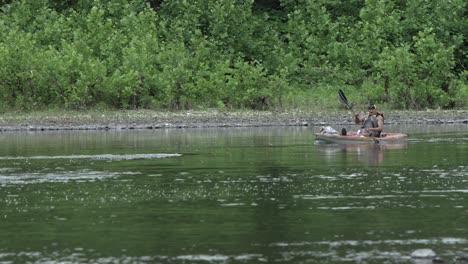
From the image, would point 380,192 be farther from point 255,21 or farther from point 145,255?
point 255,21

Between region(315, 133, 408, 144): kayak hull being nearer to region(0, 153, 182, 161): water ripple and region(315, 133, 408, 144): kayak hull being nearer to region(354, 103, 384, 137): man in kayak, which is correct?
region(354, 103, 384, 137): man in kayak

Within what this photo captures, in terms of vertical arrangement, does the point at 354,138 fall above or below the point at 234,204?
above

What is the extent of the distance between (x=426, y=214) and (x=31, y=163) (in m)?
16.5

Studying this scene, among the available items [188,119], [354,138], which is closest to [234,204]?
[354,138]

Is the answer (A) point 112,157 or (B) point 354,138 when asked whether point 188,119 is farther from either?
(A) point 112,157

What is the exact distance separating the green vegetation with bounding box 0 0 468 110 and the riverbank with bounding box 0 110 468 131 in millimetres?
1637

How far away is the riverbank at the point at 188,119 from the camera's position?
59.3 m

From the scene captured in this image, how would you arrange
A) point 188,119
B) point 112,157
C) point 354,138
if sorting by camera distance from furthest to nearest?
1. point 188,119
2. point 354,138
3. point 112,157

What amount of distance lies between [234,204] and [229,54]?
157ft

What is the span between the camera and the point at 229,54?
71.6 meters

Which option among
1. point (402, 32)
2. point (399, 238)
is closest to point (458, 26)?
point (402, 32)

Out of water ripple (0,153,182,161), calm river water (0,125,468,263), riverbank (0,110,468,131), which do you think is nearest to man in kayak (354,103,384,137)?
calm river water (0,125,468,263)

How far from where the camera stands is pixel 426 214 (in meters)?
21.9

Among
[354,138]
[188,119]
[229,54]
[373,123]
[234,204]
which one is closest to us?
[234,204]
